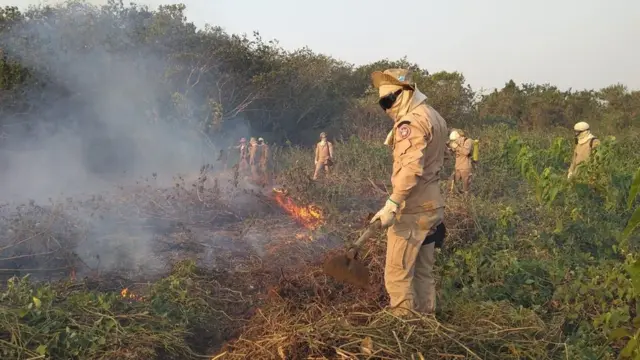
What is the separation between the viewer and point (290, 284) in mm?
4555

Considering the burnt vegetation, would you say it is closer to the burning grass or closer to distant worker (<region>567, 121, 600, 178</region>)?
the burning grass

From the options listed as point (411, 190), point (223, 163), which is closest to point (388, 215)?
point (411, 190)

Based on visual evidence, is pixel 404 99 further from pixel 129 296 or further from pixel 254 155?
pixel 254 155

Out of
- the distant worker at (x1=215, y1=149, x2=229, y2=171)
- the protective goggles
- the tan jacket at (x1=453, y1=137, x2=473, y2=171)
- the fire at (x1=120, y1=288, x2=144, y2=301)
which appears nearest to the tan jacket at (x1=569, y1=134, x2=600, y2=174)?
the tan jacket at (x1=453, y1=137, x2=473, y2=171)

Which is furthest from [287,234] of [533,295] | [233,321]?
[533,295]

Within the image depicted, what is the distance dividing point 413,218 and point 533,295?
1.82 meters

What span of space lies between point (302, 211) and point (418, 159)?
19.7 feet

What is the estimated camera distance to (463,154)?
11.0 meters

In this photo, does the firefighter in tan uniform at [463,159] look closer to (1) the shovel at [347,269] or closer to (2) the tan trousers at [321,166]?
(2) the tan trousers at [321,166]

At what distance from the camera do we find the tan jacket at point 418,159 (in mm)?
3592

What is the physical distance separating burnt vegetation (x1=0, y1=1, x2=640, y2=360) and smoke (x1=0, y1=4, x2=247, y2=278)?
2.2 inches

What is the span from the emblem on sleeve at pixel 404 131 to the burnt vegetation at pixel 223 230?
1.16 m

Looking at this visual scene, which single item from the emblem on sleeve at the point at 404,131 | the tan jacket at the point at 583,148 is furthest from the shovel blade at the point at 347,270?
the tan jacket at the point at 583,148

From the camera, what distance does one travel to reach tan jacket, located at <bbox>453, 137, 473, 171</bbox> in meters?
11.0
